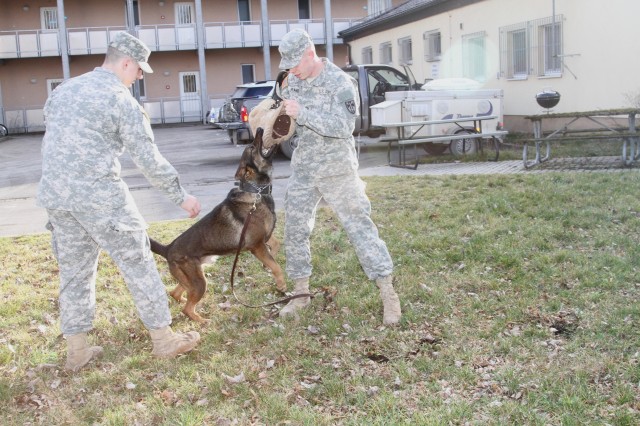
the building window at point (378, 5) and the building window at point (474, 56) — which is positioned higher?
the building window at point (378, 5)

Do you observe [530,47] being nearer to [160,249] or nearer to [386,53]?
[386,53]

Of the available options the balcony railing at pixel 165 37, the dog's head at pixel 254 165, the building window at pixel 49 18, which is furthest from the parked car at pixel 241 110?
the building window at pixel 49 18

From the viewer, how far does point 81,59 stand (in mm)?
33688

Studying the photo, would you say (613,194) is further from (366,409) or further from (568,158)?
(366,409)

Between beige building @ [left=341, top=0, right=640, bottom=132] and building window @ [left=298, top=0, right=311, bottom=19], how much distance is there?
1325cm

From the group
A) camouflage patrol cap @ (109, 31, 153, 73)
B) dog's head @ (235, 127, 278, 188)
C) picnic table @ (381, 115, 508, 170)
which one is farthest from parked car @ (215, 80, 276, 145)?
camouflage patrol cap @ (109, 31, 153, 73)

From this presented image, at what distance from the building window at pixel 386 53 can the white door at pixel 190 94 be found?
12.2m

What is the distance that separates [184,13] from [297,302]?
1287 inches

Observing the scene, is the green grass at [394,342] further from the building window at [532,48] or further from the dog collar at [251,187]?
the building window at [532,48]

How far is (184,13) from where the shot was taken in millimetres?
35031

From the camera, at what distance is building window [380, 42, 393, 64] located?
954 inches

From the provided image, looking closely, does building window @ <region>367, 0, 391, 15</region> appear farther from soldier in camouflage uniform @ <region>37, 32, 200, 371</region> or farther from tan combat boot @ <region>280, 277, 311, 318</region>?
soldier in camouflage uniform @ <region>37, 32, 200, 371</region>

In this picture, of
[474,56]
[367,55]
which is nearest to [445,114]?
[474,56]

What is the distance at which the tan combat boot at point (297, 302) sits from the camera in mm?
4980
